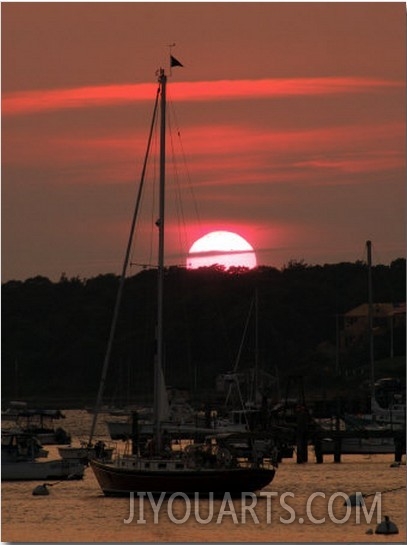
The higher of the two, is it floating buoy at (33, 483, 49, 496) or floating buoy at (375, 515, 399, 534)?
floating buoy at (33, 483, 49, 496)

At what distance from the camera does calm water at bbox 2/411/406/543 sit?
52844 mm

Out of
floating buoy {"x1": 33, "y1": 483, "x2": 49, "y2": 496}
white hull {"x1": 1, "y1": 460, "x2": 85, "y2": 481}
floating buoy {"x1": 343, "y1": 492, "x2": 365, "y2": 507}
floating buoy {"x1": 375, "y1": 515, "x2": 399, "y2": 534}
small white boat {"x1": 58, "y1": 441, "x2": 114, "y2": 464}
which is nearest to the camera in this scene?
floating buoy {"x1": 375, "y1": 515, "x2": 399, "y2": 534}

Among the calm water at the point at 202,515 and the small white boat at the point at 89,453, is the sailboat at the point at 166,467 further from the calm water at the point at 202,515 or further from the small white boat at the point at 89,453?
the small white boat at the point at 89,453

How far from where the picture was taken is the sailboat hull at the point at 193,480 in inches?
2309

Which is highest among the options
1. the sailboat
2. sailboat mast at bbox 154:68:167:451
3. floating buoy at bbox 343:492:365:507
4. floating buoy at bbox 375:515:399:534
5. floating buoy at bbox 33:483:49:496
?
sailboat mast at bbox 154:68:167:451

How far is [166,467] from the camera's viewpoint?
58.7 metres

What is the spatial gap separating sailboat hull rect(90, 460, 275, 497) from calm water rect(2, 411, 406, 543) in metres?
0.50

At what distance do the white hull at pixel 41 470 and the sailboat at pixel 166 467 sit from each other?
459 inches

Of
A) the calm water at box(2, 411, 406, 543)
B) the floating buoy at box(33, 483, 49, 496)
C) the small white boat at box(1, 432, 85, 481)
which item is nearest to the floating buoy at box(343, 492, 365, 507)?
the calm water at box(2, 411, 406, 543)

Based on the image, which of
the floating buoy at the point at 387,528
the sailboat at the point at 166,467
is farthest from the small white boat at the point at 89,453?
the floating buoy at the point at 387,528

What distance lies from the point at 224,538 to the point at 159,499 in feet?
25.2

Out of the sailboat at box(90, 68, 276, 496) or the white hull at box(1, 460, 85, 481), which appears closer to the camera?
the sailboat at box(90, 68, 276, 496)

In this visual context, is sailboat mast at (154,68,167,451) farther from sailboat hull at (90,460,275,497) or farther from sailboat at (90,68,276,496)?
sailboat hull at (90,460,275,497)

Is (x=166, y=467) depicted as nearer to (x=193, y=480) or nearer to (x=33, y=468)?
(x=193, y=480)
